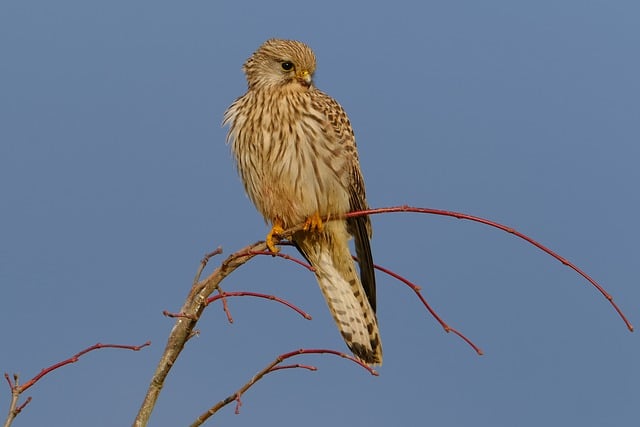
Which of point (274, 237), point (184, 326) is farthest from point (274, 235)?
point (184, 326)

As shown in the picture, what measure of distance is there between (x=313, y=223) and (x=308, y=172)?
0.77 feet

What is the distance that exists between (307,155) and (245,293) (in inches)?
53.3

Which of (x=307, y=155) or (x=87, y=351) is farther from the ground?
(x=307, y=155)

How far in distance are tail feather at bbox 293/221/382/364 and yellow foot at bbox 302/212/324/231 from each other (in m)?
0.08

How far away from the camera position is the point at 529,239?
2277 mm

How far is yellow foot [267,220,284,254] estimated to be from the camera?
3.46 meters

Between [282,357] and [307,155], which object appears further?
[307,155]

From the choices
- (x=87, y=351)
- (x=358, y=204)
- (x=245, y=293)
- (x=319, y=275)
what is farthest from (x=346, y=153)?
(x=87, y=351)

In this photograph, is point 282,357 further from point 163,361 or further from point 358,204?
point 358,204

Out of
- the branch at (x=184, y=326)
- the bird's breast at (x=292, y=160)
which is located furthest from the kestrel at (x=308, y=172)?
the branch at (x=184, y=326)

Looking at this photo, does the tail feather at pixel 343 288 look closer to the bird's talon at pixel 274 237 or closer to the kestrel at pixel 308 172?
the kestrel at pixel 308 172

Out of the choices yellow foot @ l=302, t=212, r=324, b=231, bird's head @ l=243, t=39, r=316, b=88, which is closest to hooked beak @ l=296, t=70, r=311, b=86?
bird's head @ l=243, t=39, r=316, b=88

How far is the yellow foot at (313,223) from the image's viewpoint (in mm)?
3807

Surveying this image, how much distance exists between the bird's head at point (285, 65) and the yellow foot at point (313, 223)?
57 centimetres
